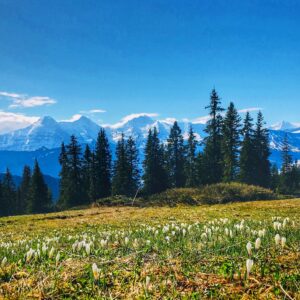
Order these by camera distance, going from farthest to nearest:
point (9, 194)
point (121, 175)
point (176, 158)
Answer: point (9, 194)
point (176, 158)
point (121, 175)

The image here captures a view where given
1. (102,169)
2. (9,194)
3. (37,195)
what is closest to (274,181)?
(102,169)

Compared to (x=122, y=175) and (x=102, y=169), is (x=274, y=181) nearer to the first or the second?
(x=122, y=175)

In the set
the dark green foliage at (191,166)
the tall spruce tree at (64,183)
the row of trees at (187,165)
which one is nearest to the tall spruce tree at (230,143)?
the row of trees at (187,165)

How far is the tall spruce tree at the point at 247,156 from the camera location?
69938 millimetres

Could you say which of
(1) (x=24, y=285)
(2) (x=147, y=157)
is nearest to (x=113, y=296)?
(1) (x=24, y=285)

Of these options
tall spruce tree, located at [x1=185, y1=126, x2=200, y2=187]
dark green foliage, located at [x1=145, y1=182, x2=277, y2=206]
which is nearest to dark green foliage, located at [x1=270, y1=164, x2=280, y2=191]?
tall spruce tree, located at [x1=185, y1=126, x2=200, y2=187]

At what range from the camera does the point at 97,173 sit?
70250mm

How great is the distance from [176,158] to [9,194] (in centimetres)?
4657

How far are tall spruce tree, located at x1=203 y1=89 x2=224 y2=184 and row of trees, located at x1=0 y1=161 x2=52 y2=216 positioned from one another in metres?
38.0

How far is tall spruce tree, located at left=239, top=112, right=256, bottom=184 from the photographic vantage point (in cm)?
6994

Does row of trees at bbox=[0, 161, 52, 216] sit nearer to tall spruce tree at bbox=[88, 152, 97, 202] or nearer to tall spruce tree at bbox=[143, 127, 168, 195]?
tall spruce tree at bbox=[88, 152, 97, 202]

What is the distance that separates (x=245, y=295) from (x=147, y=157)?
215 ft

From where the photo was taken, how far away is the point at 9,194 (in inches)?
3474

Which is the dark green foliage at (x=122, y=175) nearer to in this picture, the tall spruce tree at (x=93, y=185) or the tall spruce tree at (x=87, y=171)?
the tall spruce tree at (x=93, y=185)
